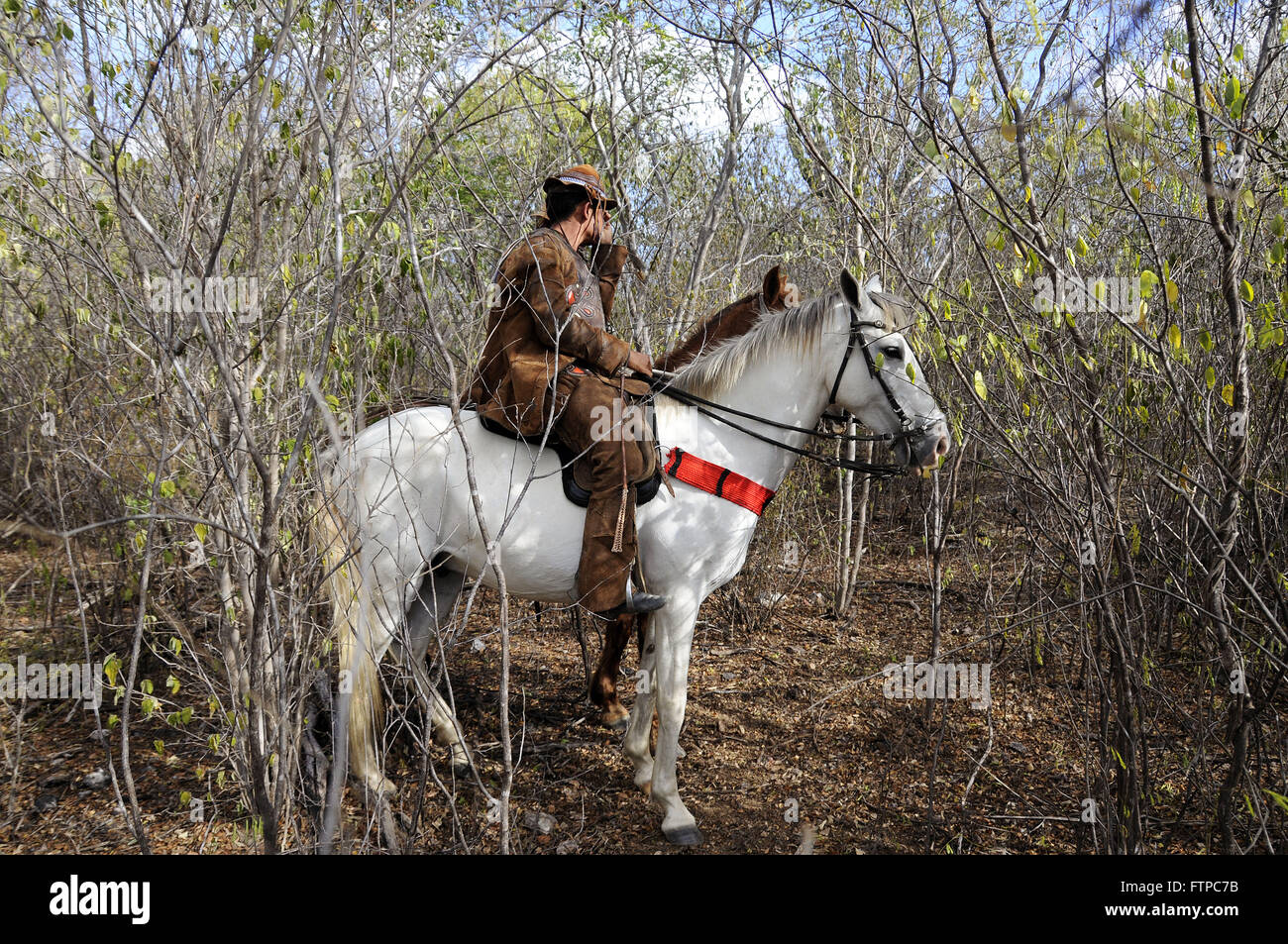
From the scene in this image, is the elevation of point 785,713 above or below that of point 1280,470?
below

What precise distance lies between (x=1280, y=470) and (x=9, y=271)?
7.45 meters

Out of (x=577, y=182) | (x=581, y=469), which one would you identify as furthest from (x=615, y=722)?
(x=577, y=182)

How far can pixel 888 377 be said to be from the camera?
3.69 m

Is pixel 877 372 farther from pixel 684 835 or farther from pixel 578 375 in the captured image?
pixel 684 835

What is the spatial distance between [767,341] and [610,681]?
222 centimetres

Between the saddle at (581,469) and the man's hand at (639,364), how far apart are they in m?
0.20

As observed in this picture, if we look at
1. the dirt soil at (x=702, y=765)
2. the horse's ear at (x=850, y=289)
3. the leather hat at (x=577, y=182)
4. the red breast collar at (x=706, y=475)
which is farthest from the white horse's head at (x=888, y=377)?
the leather hat at (x=577, y=182)

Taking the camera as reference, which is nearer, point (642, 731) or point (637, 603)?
point (637, 603)

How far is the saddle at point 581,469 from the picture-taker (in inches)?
143

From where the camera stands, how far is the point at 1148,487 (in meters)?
4.14
